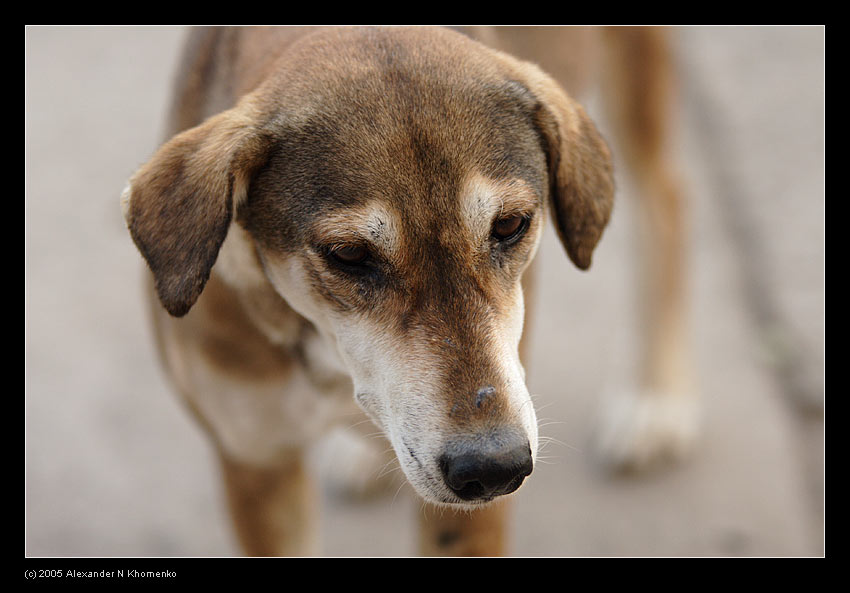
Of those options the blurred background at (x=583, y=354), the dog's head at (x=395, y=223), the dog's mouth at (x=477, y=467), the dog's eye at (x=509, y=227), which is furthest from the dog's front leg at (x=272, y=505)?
the dog's eye at (x=509, y=227)

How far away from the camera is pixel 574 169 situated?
2469 millimetres

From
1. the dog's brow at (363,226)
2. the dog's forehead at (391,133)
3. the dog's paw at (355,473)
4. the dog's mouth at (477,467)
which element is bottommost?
the dog's paw at (355,473)

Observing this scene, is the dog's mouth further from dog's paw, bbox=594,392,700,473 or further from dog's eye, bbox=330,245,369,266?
dog's paw, bbox=594,392,700,473

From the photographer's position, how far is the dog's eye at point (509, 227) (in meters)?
2.25

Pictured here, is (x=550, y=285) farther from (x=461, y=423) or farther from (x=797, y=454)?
(x=461, y=423)

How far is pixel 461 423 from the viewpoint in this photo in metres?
2.08

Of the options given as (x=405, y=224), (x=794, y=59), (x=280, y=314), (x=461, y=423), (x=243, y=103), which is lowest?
(x=461, y=423)

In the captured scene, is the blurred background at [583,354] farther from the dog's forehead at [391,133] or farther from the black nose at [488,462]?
the dog's forehead at [391,133]

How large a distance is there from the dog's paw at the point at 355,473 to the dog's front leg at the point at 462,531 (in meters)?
0.87

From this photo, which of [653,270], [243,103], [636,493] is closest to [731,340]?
[653,270]

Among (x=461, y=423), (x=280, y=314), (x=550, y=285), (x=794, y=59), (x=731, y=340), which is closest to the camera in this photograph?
(x=461, y=423)

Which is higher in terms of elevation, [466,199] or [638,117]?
[638,117]

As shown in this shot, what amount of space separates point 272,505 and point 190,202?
116 centimetres

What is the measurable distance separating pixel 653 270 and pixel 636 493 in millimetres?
890
